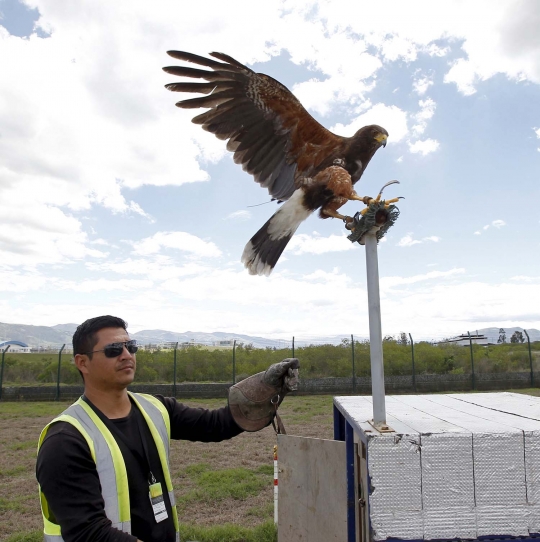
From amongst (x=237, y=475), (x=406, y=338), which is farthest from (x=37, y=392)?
(x=406, y=338)

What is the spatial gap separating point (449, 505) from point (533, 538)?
12.1 inches

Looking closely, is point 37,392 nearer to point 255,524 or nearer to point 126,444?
point 255,524

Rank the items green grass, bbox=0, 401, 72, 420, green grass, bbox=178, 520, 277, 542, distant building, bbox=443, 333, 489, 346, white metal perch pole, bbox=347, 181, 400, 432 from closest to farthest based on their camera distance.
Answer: white metal perch pole, bbox=347, 181, 400, 432
green grass, bbox=178, 520, 277, 542
green grass, bbox=0, 401, 72, 420
distant building, bbox=443, 333, 489, 346

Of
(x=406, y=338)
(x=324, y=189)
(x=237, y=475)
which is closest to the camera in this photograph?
(x=324, y=189)

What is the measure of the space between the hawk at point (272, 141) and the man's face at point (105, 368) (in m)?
1.53

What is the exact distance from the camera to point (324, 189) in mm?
2977

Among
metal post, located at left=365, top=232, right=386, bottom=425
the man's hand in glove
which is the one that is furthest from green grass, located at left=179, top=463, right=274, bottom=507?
metal post, located at left=365, top=232, right=386, bottom=425

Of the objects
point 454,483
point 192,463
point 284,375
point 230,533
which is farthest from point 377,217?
point 192,463

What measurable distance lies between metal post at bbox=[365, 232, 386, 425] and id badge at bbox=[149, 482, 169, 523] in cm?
84

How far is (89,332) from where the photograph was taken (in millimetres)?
1786

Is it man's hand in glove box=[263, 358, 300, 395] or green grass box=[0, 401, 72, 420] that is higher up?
man's hand in glove box=[263, 358, 300, 395]

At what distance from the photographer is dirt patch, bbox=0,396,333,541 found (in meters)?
4.66

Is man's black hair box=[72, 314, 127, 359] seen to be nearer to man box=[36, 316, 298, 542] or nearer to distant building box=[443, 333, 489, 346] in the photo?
man box=[36, 316, 298, 542]

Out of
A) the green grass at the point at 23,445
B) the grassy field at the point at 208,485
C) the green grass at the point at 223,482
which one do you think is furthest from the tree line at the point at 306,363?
the green grass at the point at 223,482
